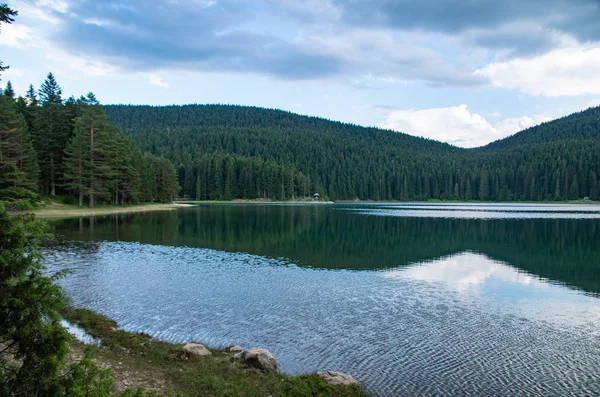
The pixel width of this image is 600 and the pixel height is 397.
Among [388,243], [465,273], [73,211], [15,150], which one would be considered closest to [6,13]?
[465,273]

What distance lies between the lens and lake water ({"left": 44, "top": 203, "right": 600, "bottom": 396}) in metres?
14.0

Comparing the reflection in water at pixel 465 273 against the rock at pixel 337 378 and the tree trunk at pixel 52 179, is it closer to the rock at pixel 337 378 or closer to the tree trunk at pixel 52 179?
the rock at pixel 337 378

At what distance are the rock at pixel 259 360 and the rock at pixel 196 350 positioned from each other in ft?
4.28

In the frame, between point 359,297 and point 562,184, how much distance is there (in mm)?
209451

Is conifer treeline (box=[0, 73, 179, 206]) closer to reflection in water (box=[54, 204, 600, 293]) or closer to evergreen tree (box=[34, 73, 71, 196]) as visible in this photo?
evergreen tree (box=[34, 73, 71, 196])

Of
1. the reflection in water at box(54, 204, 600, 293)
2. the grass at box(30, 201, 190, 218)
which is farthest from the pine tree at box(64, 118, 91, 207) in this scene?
the reflection in water at box(54, 204, 600, 293)

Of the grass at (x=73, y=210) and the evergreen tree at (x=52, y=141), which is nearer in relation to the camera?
the grass at (x=73, y=210)

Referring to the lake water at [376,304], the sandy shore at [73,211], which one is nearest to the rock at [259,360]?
the lake water at [376,304]

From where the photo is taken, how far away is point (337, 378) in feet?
39.8

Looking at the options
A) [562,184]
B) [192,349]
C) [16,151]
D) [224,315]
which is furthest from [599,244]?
[562,184]

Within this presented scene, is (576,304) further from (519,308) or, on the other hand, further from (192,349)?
(192,349)

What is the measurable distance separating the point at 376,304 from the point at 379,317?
86.8 inches

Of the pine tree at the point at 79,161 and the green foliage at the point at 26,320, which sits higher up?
the pine tree at the point at 79,161

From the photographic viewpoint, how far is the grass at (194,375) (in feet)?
37.0
